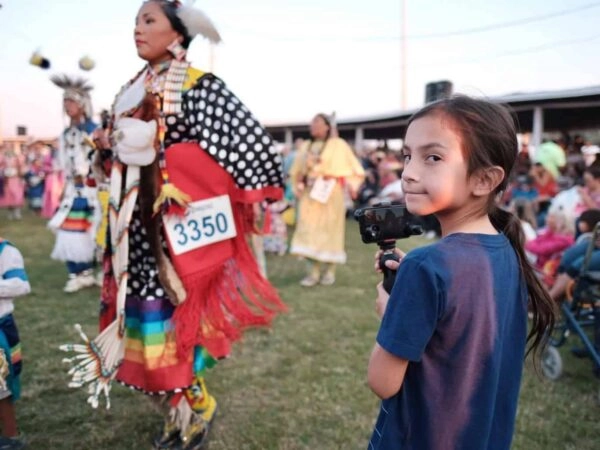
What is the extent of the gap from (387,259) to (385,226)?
8cm

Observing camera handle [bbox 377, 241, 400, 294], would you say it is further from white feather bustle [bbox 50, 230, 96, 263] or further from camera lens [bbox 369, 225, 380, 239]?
white feather bustle [bbox 50, 230, 96, 263]

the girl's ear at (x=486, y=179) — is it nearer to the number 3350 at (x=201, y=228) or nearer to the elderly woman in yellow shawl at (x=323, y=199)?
the number 3350 at (x=201, y=228)

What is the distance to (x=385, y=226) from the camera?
1195 mm

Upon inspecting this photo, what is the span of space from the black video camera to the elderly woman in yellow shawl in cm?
418

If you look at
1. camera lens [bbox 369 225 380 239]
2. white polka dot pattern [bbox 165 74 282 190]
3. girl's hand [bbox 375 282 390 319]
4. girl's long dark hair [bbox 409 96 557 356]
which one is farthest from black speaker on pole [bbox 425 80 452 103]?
white polka dot pattern [bbox 165 74 282 190]

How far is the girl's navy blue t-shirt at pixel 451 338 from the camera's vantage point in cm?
98

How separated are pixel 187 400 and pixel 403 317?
5.02 feet

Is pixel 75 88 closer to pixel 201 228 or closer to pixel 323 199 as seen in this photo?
pixel 323 199

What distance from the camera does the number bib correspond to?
2043 mm

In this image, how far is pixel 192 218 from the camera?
209 cm

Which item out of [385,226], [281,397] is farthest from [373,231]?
[281,397]

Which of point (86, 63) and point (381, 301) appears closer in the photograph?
point (381, 301)

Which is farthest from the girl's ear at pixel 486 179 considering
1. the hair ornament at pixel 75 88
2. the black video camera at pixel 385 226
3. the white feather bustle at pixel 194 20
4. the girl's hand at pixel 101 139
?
the hair ornament at pixel 75 88

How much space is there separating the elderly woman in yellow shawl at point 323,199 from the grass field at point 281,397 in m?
1.16
